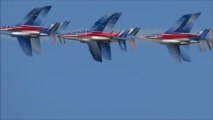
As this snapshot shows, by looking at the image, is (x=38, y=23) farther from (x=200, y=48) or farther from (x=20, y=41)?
(x=200, y=48)

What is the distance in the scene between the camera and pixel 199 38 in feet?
190

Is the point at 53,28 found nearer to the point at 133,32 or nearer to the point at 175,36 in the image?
the point at 133,32

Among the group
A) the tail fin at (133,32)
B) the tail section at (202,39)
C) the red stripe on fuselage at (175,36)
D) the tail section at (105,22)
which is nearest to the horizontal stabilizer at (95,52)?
the tail section at (105,22)

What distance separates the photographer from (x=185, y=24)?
6025cm

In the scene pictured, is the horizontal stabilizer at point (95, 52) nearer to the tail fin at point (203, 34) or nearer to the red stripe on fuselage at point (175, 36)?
the red stripe on fuselage at point (175, 36)

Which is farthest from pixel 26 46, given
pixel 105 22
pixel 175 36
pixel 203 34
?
pixel 203 34

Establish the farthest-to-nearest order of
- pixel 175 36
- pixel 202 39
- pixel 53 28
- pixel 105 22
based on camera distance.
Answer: pixel 105 22
pixel 175 36
pixel 202 39
pixel 53 28

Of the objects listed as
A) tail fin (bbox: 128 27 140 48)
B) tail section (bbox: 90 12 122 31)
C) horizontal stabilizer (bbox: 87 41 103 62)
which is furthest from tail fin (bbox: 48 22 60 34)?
tail fin (bbox: 128 27 140 48)

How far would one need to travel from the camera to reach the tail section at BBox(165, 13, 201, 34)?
59.7m

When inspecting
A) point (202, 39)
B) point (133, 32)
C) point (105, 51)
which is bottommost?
point (202, 39)

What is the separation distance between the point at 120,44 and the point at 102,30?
103 inches

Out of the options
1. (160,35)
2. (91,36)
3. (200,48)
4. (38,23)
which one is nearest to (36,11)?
(38,23)

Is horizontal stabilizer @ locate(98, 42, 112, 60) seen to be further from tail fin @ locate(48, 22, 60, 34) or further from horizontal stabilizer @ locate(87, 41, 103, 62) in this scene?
tail fin @ locate(48, 22, 60, 34)

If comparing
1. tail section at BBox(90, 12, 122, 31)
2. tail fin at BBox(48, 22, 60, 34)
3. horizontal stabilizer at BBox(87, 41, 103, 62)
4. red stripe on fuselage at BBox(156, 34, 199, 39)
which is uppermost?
tail section at BBox(90, 12, 122, 31)
